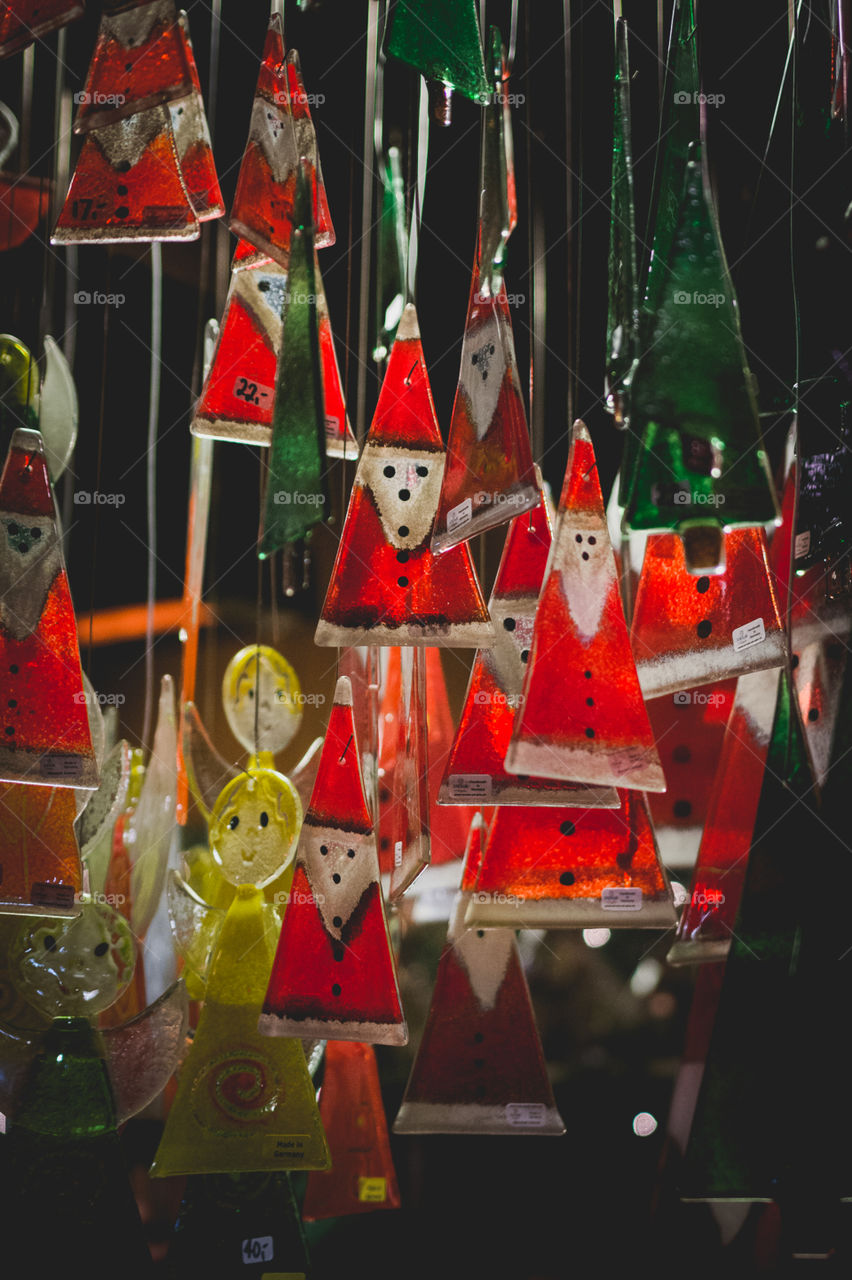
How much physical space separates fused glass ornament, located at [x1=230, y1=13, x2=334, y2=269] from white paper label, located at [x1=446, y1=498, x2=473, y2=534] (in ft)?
1.94

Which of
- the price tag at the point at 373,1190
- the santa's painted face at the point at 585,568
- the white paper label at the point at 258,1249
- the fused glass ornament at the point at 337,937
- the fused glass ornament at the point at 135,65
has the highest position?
the fused glass ornament at the point at 135,65

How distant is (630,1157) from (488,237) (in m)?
2.03

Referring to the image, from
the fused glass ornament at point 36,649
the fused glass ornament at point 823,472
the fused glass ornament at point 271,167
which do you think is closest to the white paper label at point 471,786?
the fused glass ornament at point 36,649

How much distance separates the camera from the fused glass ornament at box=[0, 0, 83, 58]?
Result: 207 centimetres

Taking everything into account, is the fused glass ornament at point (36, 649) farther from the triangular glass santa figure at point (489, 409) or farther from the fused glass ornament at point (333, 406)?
the triangular glass santa figure at point (489, 409)

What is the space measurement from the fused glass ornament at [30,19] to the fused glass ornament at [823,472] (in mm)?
1521

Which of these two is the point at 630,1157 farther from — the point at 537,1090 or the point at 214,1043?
the point at 214,1043

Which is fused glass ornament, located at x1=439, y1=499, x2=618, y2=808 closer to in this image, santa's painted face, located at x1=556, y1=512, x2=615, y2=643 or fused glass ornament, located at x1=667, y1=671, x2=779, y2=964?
santa's painted face, located at x1=556, y1=512, x2=615, y2=643

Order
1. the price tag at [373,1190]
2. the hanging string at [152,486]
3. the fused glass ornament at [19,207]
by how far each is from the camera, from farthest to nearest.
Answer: the hanging string at [152,486] → the fused glass ornament at [19,207] → the price tag at [373,1190]

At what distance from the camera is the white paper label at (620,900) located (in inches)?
67.2

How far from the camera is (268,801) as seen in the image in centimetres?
202

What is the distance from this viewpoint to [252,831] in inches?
78.2

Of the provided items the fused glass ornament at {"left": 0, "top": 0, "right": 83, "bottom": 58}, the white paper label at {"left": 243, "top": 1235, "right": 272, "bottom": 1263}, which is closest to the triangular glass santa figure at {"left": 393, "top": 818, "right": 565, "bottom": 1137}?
the white paper label at {"left": 243, "top": 1235, "right": 272, "bottom": 1263}

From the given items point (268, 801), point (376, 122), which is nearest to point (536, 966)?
point (268, 801)
